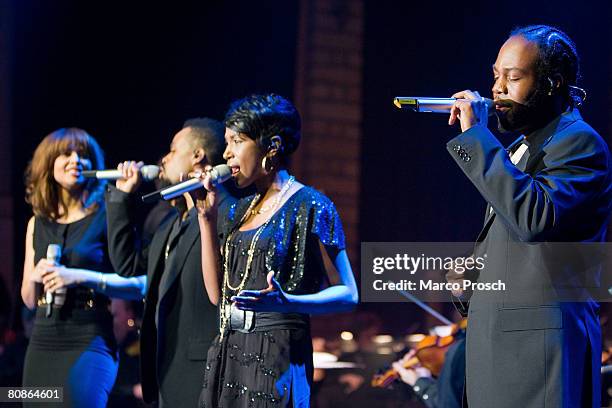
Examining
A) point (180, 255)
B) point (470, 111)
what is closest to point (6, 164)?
point (180, 255)

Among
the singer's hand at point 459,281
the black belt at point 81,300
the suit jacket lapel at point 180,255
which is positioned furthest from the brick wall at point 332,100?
the singer's hand at point 459,281

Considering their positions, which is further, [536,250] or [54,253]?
[54,253]

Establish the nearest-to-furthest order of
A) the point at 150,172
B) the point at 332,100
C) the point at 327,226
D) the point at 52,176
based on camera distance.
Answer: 1. the point at 327,226
2. the point at 150,172
3. the point at 52,176
4. the point at 332,100

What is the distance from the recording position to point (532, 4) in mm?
4000

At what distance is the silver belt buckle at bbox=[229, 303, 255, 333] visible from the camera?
2229mm

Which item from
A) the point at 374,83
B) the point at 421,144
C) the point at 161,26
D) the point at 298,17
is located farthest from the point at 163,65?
the point at 421,144

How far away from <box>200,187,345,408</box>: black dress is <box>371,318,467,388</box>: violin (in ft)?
4.99

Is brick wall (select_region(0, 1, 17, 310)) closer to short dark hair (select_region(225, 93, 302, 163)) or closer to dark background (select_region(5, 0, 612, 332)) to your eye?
dark background (select_region(5, 0, 612, 332))

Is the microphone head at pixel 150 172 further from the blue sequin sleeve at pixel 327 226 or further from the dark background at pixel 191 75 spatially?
the dark background at pixel 191 75

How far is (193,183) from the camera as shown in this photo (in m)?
2.50

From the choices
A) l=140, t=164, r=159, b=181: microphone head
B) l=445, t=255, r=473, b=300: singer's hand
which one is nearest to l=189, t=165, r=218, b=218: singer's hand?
l=140, t=164, r=159, b=181: microphone head

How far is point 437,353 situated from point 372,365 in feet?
1.63

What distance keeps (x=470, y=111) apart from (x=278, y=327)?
2.55 feet

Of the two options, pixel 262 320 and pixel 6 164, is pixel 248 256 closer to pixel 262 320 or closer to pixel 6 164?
pixel 262 320
